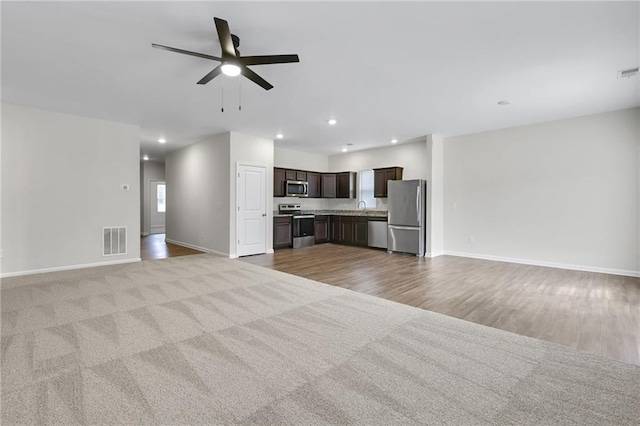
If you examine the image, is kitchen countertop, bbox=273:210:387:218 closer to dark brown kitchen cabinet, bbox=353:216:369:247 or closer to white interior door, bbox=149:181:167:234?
dark brown kitchen cabinet, bbox=353:216:369:247

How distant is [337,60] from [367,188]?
5.60 metres

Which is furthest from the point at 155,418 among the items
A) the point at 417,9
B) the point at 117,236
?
the point at 117,236

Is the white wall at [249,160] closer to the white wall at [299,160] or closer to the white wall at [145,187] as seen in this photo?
the white wall at [299,160]

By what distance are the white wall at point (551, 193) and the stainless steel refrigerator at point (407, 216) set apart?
0.67m

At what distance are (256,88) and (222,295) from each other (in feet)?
8.85

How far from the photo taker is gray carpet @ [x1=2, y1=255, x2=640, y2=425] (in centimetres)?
160

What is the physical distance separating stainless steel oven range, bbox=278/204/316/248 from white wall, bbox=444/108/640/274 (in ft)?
11.5

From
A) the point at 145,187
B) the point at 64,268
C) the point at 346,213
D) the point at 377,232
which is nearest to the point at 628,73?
the point at 377,232

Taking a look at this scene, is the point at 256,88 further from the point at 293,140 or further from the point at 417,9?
the point at 293,140

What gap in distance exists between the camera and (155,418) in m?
1.54

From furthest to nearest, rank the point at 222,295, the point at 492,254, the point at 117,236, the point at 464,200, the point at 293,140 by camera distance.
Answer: the point at 293,140, the point at 464,200, the point at 492,254, the point at 117,236, the point at 222,295

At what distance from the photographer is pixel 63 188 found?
5012mm

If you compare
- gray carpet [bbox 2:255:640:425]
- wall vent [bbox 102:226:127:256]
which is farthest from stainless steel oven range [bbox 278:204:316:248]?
gray carpet [bbox 2:255:640:425]

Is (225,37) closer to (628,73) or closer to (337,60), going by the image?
(337,60)
